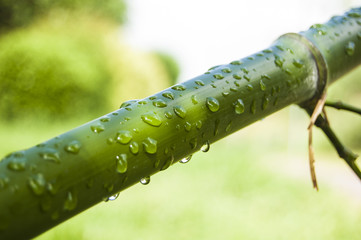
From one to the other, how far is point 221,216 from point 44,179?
4683 millimetres

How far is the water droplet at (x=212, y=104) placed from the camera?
54 cm

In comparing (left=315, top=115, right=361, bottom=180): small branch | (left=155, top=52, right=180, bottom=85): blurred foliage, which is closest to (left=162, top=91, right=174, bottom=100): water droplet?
(left=315, top=115, right=361, bottom=180): small branch

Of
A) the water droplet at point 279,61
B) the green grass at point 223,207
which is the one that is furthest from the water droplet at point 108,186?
the green grass at point 223,207

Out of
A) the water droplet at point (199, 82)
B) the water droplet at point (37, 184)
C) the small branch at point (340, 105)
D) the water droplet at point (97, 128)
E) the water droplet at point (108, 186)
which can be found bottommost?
the small branch at point (340, 105)

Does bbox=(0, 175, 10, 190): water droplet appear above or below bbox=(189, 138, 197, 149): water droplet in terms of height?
above

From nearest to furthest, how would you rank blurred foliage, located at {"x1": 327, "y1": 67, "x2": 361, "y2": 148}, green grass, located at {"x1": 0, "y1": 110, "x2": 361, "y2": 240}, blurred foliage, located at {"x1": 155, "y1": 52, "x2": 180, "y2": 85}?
green grass, located at {"x1": 0, "y1": 110, "x2": 361, "y2": 240} → blurred foliage, located at {"x1": 327, "y1": 67, "x2": 361, "y2": 148} → blurred foliage, located at {"x1": 155, "y1": 52, "x2": 180, "y2": 85}

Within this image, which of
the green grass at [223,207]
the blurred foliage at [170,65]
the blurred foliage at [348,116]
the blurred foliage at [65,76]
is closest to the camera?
the green grass at [223,207]

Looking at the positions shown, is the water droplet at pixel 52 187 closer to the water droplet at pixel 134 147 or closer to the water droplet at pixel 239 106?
the water droplet at pixel 134 147

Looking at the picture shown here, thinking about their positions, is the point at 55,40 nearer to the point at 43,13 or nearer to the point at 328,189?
the point at 43,13

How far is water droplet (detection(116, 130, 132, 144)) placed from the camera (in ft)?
1.52

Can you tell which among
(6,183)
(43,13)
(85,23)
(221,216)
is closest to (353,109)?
(6,183)

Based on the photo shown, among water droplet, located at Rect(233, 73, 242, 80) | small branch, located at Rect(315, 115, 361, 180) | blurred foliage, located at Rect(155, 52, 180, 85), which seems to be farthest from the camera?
blurred foliage, located at Rect(155, 52, 180, 85)

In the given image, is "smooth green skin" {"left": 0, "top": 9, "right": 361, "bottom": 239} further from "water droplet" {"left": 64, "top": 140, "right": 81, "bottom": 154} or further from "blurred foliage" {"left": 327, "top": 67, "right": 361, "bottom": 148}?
"blurred foliage" {"left": 327, "top": 67, "right": 361, "bottom": 148}

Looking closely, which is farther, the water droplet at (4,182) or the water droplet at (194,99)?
the water droplet at (194,99)
